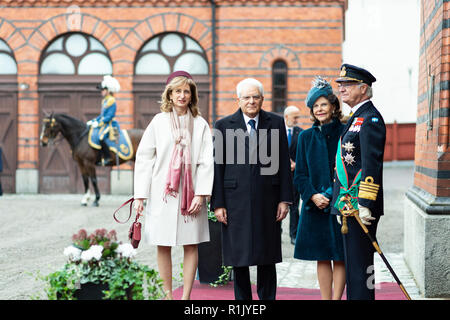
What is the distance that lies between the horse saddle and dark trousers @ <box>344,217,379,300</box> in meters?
10.2

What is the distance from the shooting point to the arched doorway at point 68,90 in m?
17.6

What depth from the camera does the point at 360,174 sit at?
4219 mm

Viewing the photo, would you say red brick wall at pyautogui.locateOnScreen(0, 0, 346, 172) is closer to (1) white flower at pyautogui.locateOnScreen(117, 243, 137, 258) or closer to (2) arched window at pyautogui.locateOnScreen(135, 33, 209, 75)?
(2) arched window at pyautogui.locateOnScreen(135, 33, 209, 75)

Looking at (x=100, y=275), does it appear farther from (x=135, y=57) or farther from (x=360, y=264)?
(x=135, y=57)

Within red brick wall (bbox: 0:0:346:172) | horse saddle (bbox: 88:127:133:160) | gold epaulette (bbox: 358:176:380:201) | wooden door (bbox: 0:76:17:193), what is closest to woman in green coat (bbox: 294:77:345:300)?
gold epaulette (bbox: 358:176:380:201)

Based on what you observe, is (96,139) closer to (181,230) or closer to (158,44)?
(158,44)

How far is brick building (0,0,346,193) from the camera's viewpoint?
17.0 meters

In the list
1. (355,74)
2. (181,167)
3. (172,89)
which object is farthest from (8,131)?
(355,74)

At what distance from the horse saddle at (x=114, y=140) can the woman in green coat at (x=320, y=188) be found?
947cm

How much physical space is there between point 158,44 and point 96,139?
15.5 feet

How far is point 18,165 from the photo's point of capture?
1786cm

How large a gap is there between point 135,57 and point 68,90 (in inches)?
86.8
